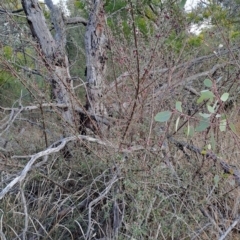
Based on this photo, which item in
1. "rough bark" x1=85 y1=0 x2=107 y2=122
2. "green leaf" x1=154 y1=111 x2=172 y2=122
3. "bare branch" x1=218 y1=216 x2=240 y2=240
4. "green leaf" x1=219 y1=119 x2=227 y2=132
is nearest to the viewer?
"green leaf" x1=154 y1=111 x2=172 y2=122

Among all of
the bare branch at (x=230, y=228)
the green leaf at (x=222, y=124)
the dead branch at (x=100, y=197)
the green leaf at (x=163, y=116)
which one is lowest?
the bare branch at (x=230, y=228)

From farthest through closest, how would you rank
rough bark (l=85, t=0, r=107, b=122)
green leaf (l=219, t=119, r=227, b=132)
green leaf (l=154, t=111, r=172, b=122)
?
1. rough bark (l=85, t=0, r=107, b=122)
2. green leaf (l=219, t=119, r=227, b=132)
3. green leaf (l=154, t=111, r=172, b=122)

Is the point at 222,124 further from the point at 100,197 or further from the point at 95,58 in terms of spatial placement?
the point at 95,58

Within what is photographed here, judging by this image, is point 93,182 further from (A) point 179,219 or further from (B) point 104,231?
(A) point 179,219

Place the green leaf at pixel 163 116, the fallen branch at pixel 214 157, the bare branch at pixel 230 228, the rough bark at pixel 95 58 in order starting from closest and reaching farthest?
the green leaf at pixel 163 116
the bare branch at pixel 230 228
the fallen branch at pixel 214 157
the rough bark at pixel 95 58

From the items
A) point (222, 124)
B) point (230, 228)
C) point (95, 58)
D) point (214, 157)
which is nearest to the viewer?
point (222, 124)

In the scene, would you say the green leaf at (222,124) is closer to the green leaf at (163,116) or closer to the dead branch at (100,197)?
the green leaf at (163,116)

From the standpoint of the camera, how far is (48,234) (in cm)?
187

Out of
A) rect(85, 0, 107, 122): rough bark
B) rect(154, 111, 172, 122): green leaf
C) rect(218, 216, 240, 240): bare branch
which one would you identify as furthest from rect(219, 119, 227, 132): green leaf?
rect(85, 0, 107, 122): rough bark

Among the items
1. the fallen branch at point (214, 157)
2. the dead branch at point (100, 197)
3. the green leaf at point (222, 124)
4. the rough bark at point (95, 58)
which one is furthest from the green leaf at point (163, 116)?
the rough bark at point (95, 58)

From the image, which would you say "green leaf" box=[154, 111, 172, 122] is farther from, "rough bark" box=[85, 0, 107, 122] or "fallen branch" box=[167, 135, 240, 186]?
"rough bark" box=[85, 0, 107, 122]

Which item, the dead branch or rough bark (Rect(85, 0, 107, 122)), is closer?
the dead branch

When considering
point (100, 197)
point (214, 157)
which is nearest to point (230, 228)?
point (214, 157)

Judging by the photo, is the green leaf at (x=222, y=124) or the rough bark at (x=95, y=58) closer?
the green leaf at (x=222, y=124)
